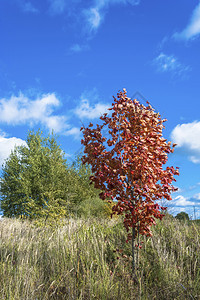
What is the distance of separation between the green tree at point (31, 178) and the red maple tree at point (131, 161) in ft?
53.8

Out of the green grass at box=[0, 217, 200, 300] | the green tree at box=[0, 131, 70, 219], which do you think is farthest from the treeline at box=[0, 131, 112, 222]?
the green grass at box=[0, 217, 200, 300]

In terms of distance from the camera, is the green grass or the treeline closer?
the green grass

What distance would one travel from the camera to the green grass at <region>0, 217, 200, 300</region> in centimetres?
386

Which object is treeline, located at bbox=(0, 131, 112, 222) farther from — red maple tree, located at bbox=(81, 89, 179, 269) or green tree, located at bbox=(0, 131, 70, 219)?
red maple tree, located at bbox=(81, 89, 179, 269)

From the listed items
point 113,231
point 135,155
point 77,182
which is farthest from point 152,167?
point 77,182

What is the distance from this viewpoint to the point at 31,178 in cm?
2205

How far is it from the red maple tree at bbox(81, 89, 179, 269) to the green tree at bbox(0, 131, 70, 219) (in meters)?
16.4

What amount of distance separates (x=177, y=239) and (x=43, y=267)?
11.1 feet

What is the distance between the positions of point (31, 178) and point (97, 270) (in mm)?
18674

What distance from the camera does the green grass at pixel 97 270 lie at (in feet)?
12.7

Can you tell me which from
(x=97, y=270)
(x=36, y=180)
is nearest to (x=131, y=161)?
(x=97, y=270)

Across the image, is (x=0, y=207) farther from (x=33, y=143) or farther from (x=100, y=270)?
(x=100, y=270)

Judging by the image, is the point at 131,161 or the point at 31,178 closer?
the point at 131,161

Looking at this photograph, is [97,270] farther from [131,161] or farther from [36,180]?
[36,180]
